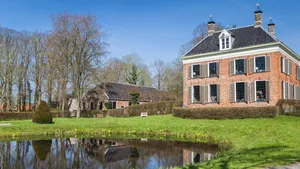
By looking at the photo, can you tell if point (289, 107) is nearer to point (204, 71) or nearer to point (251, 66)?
point (251, 66)

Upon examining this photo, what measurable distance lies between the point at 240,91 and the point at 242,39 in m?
5.28

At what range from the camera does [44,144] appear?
1565 cm

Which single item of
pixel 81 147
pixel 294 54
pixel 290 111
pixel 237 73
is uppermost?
pixel 294 54

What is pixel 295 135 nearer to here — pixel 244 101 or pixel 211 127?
pixel 211 127

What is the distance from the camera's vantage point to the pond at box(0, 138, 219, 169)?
10625 millimetres

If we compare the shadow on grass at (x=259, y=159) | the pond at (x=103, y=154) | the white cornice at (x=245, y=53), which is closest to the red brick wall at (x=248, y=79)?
the white cornice at (x=245, y=53)

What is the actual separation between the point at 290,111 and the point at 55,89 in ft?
113

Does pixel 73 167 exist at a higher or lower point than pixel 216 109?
lower

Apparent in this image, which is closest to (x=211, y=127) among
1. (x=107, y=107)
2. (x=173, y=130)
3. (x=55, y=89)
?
(x=173, y=130)

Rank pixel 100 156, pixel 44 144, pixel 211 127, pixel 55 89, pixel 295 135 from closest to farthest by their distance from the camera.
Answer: pixel 100 156
pixel 295 135
pixel 44 144
pixel 211 127
pixel 55 89

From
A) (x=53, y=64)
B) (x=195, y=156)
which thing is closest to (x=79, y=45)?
(x=53, y=64)

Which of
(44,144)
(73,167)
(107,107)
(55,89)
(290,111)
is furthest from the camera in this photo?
(55,89)

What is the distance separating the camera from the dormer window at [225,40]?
94.8ft

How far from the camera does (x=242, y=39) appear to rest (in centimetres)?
2859
